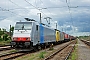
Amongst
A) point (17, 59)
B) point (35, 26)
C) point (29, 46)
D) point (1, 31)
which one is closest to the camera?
point (17, 59)

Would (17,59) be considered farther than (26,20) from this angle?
No

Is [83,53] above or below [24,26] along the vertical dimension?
below

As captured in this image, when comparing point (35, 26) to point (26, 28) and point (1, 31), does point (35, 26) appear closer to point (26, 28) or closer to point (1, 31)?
point (26, 28)

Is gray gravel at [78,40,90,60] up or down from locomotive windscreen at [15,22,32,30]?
down

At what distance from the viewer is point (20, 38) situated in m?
21.2

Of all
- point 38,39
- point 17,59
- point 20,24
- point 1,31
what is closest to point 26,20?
point 20,24

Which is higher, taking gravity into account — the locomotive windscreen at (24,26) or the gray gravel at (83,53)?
the locomotive windscreen at (24,26)

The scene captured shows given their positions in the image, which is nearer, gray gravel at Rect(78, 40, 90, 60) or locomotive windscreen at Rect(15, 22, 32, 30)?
gray gravel at Rect(78, 40, 90, 60)

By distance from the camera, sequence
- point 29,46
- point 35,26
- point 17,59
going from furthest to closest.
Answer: point 35,26 → point 29,46 → point 17,59

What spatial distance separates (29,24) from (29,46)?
2.51m

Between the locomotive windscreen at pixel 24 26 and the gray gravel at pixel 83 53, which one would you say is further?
the locomotive windscreen at pixel 24 26

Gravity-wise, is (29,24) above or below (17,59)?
above

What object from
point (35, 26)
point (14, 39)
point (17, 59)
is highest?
point (35, 26)

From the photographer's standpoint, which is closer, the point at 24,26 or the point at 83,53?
the point at 24,26
